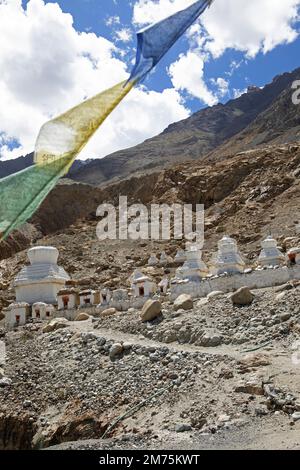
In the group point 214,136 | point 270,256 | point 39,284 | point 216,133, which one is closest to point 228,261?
point 270,256

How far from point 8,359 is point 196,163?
154 ft

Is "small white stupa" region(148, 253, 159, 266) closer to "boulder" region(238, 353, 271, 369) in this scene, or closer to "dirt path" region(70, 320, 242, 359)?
"dirt path" region(70, 320, 242, 359)

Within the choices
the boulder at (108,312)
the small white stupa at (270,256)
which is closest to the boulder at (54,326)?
the boulder at (108,312)

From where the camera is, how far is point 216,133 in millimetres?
111875

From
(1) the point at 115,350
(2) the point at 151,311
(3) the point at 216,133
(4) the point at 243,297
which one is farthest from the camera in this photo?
(3) the point at 216,133

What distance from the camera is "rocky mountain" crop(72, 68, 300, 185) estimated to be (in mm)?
80688

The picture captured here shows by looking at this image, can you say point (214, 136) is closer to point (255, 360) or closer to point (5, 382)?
point (5, 382)

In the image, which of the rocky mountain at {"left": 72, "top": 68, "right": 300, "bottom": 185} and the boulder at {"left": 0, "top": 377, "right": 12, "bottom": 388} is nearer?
the boulder at {"left": 0, "top": 377, "right": 12, "bottom": 388}

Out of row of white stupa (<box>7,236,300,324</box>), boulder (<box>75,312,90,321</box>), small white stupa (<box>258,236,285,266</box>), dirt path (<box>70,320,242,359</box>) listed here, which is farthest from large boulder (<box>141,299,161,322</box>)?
small white stupa (<box>258,236,285,266</box>)

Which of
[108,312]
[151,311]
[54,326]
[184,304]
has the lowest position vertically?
[54,326]

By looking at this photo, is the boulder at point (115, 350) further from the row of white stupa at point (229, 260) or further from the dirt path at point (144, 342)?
the row of white stupa at point (229, 260)

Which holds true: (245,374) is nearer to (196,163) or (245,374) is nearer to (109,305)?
(109,305)

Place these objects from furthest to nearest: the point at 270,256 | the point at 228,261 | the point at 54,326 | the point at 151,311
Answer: the point at 270,256 < the point at 228,261 < the point at 54,326 < the point at 151,311

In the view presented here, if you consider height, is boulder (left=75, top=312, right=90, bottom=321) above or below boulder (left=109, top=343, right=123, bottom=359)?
above
